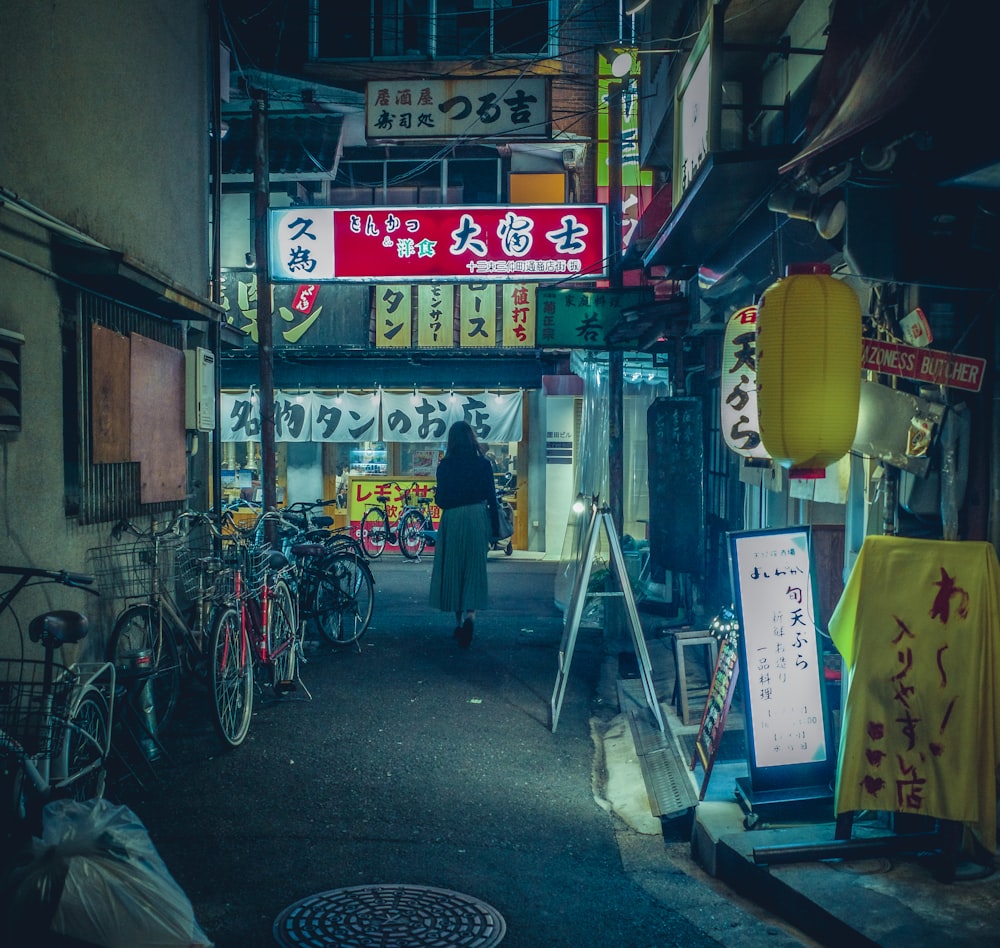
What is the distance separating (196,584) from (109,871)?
537 centimetres

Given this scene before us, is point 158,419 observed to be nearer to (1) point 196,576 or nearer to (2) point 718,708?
(1) point 196,576

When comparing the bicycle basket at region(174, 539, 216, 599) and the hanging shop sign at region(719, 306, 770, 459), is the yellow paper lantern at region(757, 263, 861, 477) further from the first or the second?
the bicycle basket at region(174, 539, 216, 599)

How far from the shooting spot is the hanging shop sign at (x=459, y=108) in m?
13.6

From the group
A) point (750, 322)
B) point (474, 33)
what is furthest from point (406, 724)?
point (474, 33)

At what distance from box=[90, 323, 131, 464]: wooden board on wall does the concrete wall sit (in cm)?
51

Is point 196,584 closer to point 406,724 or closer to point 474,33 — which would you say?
point 406,724

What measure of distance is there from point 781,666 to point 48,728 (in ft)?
15.6

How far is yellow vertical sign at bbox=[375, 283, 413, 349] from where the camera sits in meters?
23.1

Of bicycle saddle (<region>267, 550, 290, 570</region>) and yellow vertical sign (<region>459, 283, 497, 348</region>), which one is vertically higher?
yellow vertical sign (<region>459, 283, 497, 348</region>)

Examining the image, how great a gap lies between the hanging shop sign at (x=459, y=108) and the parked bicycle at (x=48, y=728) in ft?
31.0

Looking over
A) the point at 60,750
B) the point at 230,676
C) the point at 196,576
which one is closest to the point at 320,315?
the point at 196,576

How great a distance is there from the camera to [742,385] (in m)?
8.42

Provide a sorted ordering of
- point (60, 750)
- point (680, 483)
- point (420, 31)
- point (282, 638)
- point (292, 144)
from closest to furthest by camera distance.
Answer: point (60, 750)
point (282, 638)
point (680, 483)
point (420, 31)
point (292, 144)

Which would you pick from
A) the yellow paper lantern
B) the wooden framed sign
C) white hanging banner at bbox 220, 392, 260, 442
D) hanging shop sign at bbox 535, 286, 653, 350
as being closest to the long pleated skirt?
hanging shop sign at bbox 535, 286, 653, 350
